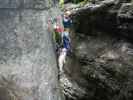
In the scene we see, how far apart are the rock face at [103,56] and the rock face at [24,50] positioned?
0.92 metres

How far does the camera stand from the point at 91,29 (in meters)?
4.20

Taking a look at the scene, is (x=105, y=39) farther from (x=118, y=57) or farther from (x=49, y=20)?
(x=49, y=20)

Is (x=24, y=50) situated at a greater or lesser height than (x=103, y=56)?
greater

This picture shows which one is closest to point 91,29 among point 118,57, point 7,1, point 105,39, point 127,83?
point 105,39

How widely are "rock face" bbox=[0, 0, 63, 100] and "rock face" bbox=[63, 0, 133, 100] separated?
3.01 feet

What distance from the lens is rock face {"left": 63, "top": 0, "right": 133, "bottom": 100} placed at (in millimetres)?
3420

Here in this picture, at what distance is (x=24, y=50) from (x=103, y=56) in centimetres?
129

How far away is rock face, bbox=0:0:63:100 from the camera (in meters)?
3.19

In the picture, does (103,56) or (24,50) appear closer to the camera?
(24,50)

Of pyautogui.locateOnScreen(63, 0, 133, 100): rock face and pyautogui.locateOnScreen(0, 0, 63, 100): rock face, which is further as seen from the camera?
pyautogui.locateOnScreen(63, 0, 133, 100): rock face

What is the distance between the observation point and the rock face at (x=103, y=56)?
3.42 m

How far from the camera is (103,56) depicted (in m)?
3.76

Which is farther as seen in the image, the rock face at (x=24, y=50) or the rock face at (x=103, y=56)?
the rock face at (x=103, y=56)

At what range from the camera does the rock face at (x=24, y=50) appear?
3186mm
